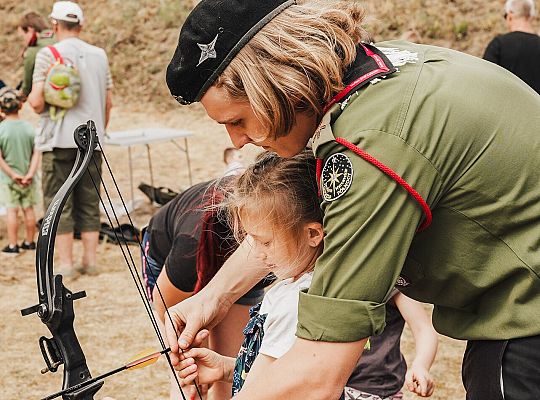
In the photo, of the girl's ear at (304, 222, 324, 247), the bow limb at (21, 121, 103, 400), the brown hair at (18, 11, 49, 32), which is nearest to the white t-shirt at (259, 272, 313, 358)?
the girl's ear at (304, 222, 324, 247)

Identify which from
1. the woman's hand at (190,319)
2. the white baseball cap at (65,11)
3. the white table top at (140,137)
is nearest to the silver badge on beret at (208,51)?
the woman's hand at (190,319)

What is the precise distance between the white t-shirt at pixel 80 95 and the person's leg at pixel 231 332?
2970 mm

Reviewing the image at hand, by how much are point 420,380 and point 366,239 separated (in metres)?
1.23

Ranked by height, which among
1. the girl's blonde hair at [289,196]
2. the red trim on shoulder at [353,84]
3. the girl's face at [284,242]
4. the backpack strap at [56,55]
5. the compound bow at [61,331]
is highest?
the red trim on shoulder at [353,84]

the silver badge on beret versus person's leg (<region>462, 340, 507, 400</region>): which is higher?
the silver badge on beret

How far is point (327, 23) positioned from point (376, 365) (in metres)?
1.31

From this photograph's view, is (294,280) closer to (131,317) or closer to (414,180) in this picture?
(414,180)

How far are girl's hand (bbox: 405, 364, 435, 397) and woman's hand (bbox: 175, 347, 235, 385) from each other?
56cm

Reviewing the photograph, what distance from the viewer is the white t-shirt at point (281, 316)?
1850mm

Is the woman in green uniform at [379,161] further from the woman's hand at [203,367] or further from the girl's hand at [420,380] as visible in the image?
the girl's hand at [420,380]

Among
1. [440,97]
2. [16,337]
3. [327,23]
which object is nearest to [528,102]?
[440,97]

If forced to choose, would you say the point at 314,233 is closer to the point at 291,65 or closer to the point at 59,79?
the point at 291,65

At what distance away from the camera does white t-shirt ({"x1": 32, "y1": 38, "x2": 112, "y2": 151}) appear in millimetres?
5375

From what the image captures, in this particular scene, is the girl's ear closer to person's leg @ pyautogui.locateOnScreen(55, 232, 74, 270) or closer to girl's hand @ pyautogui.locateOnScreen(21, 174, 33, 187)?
person's leg @ pyautogui.locateOnScreen(55, 232, 74, 270)
